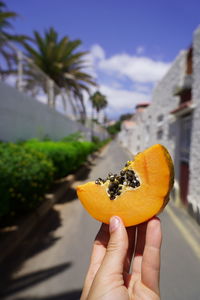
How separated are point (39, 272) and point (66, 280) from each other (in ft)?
1.44

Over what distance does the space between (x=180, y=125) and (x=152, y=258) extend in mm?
1585

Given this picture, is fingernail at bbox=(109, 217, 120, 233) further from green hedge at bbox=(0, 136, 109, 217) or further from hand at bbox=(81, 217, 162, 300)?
green hedge at bbox=(0, 136, 109, 217)

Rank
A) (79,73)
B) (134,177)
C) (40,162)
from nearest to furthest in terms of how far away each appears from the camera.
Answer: (134,177) < (40,162) < (79,73)

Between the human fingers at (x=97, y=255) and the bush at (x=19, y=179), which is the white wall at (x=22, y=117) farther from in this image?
the human fingers at (x=97, y=255)

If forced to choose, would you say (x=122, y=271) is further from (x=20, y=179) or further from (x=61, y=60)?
(x=61, y=60)

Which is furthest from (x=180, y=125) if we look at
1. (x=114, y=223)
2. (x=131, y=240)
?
(x=114, y=223)

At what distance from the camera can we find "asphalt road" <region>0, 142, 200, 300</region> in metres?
1.58

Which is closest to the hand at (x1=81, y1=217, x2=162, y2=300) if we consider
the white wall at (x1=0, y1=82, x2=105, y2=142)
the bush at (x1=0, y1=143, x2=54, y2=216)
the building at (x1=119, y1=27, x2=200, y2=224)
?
the building at (x1=119, y1=27, x2=200, y2=224)

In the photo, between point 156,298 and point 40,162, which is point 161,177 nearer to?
point 156,298

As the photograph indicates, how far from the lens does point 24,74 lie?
8.09 meters

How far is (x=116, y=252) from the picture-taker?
1119 mm

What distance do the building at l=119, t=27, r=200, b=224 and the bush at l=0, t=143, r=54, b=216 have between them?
186cm

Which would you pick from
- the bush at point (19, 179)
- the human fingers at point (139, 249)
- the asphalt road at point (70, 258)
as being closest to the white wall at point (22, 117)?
the bush at point (19, 179)

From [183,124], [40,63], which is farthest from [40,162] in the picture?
[40,63]
